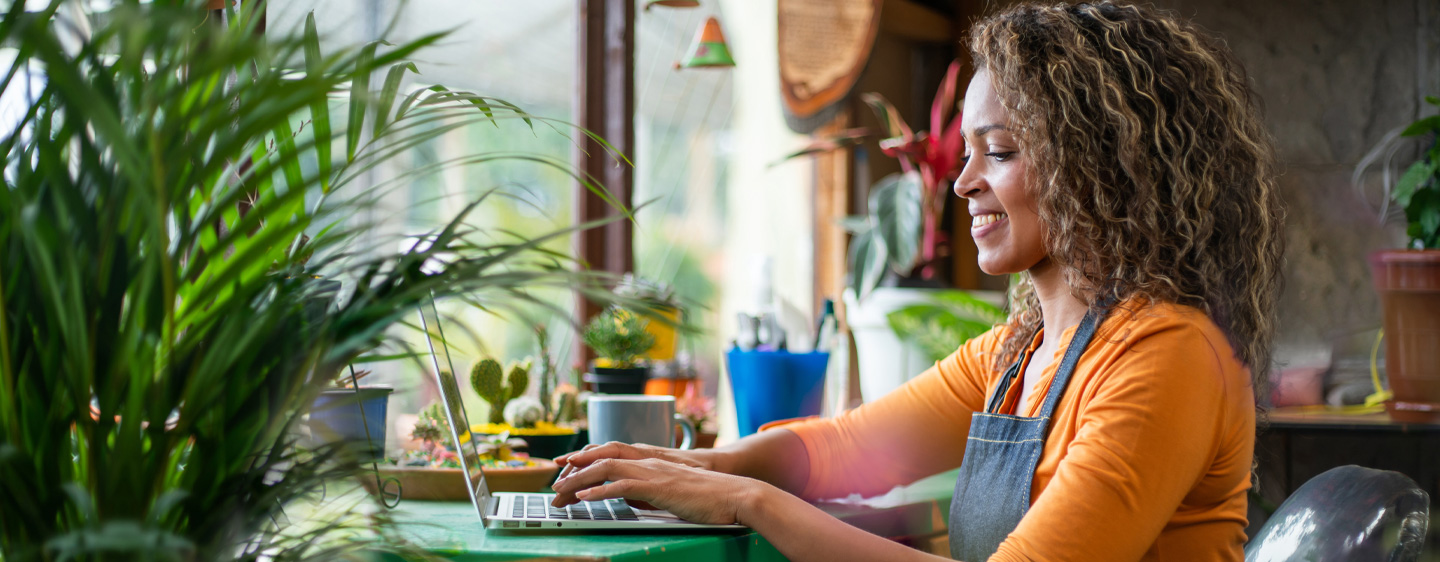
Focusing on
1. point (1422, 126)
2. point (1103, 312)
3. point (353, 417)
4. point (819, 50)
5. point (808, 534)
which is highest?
point (819, 50)

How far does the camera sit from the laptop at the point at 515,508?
1044 mm

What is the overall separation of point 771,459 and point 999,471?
1.07ft

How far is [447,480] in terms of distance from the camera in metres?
1.27

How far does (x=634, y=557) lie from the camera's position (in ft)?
3.17

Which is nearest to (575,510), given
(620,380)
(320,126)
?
(320,126)

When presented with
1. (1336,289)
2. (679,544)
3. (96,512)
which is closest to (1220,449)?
(679,544)

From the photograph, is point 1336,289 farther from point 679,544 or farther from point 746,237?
point 679,544

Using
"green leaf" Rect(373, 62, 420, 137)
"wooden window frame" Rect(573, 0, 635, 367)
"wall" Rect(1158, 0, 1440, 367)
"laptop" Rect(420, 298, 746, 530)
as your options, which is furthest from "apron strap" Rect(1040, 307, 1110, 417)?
"wall" Rect(1158, 0, 1440, 367)

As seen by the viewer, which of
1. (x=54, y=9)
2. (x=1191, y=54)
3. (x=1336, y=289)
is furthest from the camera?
(x=1336, y=289)

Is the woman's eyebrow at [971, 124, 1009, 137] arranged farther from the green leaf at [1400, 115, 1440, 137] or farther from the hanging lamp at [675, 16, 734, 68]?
the green leaf at [1400, 115, 1440, 137]

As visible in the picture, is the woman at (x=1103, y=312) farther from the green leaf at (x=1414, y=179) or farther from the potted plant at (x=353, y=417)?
the green leaf at (x=1414, y=179)

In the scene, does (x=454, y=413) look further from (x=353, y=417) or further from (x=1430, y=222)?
(x=1430, y=222)

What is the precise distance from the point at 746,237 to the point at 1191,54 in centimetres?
215

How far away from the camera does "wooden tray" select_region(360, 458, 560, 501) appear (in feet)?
4.14
